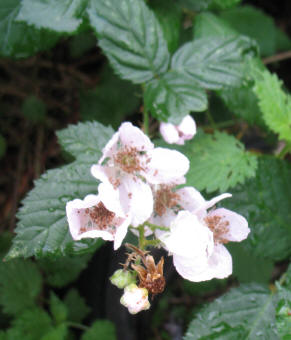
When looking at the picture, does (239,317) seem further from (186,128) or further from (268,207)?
(186,128)

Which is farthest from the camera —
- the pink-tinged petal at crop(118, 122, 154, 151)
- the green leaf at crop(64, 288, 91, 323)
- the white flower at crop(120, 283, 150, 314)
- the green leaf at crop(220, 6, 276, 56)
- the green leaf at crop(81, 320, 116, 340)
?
the green leaf at crop(220, 6, 276, 56)

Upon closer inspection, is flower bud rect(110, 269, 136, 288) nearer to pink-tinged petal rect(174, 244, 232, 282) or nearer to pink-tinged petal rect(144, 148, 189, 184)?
pink-tinged petal rect(174, 244, 232, 282)

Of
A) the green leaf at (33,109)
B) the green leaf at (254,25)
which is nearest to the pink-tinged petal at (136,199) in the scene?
the green leaf at (33,109)

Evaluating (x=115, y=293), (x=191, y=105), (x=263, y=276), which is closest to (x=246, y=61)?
(x=191, y=105)

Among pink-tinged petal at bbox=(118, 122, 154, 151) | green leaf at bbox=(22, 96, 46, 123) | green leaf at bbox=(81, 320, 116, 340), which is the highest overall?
green leaf at bbox=(22, 96, 46, 123)

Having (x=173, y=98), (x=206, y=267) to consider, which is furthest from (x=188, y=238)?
(x=173, y=98)

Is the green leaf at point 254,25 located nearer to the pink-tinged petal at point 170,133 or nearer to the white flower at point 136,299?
the pink-tinged petal at point 170,133

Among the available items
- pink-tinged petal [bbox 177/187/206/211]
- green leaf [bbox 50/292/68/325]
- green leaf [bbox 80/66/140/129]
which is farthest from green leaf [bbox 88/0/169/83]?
green leaf [bbox 50/292/68/325]
